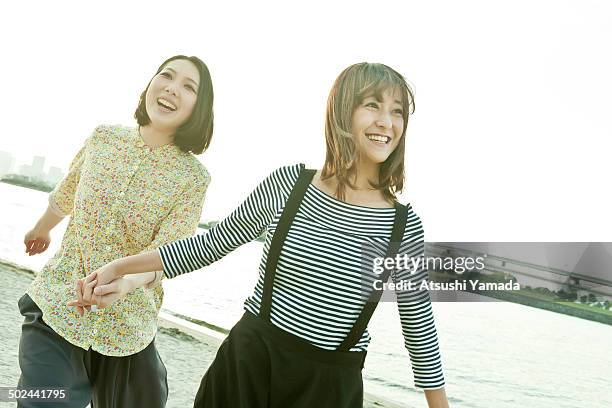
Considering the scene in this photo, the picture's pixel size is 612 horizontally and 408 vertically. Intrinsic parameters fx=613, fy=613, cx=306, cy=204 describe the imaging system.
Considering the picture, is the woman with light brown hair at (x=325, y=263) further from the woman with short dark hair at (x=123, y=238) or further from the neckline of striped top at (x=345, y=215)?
the woman with short dark hair at (x=123, y=238)

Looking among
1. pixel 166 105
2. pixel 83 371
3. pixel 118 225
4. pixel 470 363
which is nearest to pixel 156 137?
pixel 166 105

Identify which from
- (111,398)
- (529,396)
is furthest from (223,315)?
(111,398)

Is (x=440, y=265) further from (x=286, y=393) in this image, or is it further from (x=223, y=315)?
(x=223, y=315)

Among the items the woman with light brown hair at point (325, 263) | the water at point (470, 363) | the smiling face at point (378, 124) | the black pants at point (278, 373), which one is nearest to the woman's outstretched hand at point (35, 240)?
the woman with light brown hair at point (325, 263)

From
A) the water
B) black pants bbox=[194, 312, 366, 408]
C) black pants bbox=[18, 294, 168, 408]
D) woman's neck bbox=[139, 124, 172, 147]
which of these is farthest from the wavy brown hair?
the water

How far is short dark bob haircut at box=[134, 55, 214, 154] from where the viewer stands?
2.48 m

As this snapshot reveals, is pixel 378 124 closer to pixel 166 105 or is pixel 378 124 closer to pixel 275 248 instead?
pixel 275 248

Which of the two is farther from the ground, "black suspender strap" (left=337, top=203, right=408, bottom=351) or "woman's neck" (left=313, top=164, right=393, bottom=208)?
"woman's neck" (left=313, top=164, right=393, bottom=208)

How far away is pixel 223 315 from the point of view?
11859mm

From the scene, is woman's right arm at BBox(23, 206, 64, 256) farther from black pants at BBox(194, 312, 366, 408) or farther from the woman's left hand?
black pants at BBox(194, 312, 366, 408)

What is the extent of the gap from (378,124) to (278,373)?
779 mm

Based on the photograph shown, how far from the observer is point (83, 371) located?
2.26m

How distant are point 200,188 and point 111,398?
0.85 meters

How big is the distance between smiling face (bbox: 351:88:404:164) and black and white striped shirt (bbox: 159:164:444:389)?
184mm
